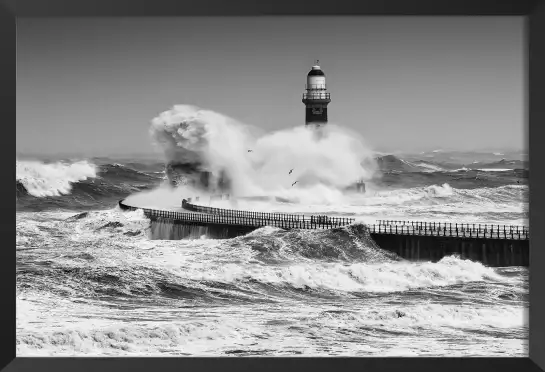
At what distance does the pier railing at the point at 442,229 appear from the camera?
380 inches

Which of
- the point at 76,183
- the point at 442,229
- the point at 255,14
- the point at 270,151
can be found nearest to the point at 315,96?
the point at 270,151

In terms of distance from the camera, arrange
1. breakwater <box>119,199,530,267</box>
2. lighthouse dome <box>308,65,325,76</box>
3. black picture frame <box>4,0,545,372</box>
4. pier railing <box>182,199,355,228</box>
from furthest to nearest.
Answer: pier railing <box>182,199,355,228</box> → breakwater <box>119,199,530,267</box> → lighthouse dome <box>308,65,325,76</box> → black picture frame <box>4,0,545,372</box>

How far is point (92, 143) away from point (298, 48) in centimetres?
282

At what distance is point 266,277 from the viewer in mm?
10070

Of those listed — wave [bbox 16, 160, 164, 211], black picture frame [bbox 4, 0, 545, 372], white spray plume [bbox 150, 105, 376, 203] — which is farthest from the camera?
wave [bbox 16, 160, 164, 211]

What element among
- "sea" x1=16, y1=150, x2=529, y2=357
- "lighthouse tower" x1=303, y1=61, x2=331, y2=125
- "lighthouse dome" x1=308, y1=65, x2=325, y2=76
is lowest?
"sea" x1=16, y1=150, x2=529, y2=357

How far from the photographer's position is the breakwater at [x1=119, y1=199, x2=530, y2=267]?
9430mm

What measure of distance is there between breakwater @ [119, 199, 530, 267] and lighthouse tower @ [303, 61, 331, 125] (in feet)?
4.65

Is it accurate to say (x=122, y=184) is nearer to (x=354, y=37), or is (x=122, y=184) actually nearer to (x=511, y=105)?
(x=354, y=37)

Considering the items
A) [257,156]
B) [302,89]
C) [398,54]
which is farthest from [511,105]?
[257,156]

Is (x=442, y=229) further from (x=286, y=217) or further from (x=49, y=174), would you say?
(x=49, y=174)

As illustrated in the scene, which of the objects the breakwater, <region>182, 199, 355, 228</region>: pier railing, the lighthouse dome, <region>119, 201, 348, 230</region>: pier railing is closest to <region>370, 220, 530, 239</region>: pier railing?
the breakwater

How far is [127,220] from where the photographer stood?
10.6 meters

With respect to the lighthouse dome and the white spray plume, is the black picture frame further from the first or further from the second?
the white spray plume
